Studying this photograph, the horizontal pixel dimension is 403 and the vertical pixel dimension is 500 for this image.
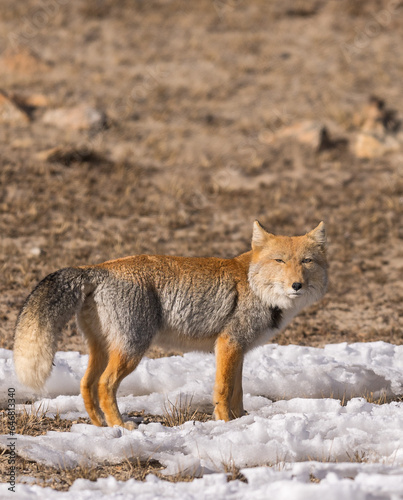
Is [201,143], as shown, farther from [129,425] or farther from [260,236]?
[129,425]

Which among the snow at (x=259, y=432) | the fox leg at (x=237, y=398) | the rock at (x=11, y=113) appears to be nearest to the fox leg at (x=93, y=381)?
the snow at (x=259, y=432)

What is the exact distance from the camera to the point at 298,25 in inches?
1062

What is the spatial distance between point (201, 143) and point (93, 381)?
1381 cm

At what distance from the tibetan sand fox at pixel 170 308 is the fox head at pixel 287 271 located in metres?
0.01

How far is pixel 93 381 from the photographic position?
681 centimetres

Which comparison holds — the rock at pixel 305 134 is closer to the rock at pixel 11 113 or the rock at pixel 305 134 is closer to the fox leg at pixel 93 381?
the rock at pixel 11 113

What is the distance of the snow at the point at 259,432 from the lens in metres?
4.98

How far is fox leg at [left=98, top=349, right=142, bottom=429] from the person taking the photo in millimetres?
6520

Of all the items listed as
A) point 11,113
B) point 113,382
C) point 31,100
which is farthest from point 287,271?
point 31,100

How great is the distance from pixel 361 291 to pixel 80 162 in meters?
8.22

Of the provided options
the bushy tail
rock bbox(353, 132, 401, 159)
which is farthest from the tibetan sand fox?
rock bbox(353, 132, 401, 159)

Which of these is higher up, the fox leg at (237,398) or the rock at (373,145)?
the rock at (373,145)

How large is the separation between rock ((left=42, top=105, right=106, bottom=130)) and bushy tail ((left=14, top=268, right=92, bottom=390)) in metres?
13.6

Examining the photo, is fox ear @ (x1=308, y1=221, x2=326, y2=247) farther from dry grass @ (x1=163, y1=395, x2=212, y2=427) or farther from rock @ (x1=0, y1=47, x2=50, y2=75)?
rock @ (x1=0, y1=47, x2=50, y2=75)
